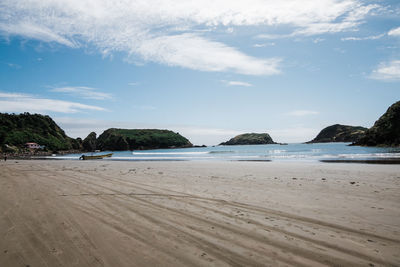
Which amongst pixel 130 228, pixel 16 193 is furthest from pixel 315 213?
pixel 16 193

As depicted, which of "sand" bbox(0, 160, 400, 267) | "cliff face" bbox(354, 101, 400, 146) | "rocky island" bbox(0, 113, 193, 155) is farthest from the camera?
"rocky island" bbox(0, 113, 193, 155)

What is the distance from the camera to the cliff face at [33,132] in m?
118

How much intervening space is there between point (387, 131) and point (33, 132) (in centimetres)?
17197

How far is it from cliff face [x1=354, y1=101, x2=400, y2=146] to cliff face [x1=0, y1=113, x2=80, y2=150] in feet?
489

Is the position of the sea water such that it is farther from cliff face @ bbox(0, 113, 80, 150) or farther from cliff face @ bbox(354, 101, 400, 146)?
cliff face @ bbox(0, 113, 80, 150)

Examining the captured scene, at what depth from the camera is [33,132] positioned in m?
136

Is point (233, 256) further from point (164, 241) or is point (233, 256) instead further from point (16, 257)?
point (16, 257)

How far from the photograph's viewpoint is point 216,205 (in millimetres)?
7309

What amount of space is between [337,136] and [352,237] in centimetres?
20329

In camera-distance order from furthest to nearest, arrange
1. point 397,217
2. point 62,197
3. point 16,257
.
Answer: point 62,197 → point 397,217 → point 16,257

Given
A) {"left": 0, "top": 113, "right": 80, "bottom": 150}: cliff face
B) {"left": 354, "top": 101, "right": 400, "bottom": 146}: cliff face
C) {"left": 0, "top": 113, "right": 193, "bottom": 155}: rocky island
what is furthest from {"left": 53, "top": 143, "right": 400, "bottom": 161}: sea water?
{"left": 0, "top": 113, "right": 80, "bottom": 150}: cliff face

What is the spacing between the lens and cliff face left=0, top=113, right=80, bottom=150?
118 metres

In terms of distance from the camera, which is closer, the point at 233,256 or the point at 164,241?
the point at 233,256

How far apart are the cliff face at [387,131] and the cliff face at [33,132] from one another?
149 meters
